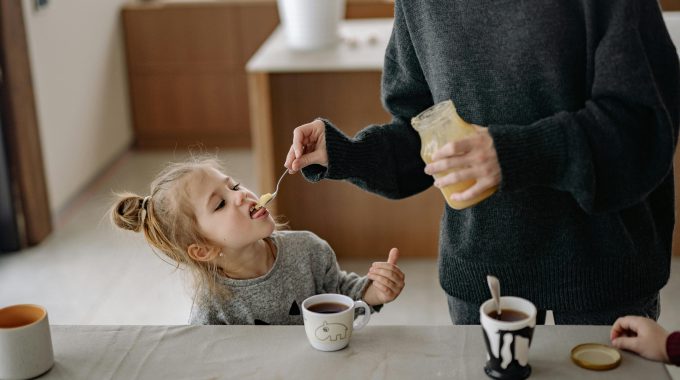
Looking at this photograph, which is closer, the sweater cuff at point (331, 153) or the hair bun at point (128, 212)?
the sweater cuff at point (331, 153)

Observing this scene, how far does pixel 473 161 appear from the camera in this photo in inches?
48.8

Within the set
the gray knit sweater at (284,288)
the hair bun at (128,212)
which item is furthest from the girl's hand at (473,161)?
A: the hair bun at (128,212)

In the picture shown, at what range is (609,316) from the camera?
151 cm

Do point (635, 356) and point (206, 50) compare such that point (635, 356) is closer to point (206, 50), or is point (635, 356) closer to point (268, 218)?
point (268, 218)

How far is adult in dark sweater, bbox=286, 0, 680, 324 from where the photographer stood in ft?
4.13

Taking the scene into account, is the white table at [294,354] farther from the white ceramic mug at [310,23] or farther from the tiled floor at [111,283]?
the white ceramic mug at [310,23]

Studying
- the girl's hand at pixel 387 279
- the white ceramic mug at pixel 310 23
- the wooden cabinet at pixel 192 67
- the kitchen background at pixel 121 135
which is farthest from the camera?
the wooden cabinet at pixel 192 67

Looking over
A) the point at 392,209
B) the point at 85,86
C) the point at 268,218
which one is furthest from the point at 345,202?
the point at 268,218

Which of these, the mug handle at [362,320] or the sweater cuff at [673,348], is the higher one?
the sweater cuff at [673,348]

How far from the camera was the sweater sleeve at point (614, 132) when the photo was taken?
4.09 feet

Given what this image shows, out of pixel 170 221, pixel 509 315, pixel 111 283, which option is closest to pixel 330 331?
pixel 509 315

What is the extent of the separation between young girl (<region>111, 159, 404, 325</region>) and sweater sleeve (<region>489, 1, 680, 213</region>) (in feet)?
1.57

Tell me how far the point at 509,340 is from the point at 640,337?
0.75ft

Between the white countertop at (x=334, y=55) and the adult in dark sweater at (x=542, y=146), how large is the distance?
1740mm
